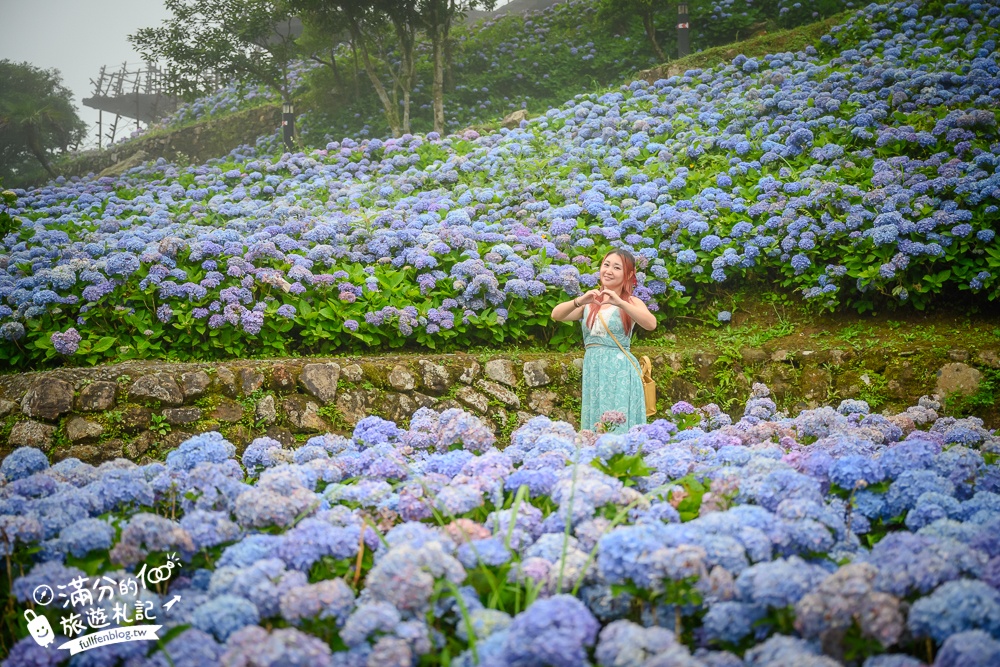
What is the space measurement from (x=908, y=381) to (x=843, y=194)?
4.74 feet

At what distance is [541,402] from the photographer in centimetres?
422

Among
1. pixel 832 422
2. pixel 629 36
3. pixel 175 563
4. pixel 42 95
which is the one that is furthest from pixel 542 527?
pixel 629 36

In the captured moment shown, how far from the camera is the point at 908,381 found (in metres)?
4.10

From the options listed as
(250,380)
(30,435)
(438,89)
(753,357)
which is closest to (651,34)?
(438,89)

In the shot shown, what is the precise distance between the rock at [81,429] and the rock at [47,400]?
0.07 m

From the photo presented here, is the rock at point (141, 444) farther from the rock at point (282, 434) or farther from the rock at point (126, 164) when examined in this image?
the rock at point (126, 164)

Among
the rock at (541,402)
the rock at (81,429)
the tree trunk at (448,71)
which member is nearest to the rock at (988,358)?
the rock at (541,402)

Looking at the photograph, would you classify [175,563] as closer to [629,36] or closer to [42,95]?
[42,95]

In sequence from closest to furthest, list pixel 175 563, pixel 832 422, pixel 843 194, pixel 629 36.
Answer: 1. pixel 175 563
2. pixel 832 422
3. pixel 843 194
4. pixel 629 36

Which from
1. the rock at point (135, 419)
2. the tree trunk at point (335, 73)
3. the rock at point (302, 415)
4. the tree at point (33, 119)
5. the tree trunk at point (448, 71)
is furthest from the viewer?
the tree trunk at point (448, 71)

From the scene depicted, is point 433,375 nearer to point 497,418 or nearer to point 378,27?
point 497,418

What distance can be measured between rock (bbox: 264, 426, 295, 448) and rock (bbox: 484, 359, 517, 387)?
1145mm

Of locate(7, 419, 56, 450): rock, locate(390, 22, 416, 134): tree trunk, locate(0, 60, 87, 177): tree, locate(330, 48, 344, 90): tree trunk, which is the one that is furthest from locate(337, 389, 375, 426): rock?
locate(330, 48, 344, 90): tree trunk

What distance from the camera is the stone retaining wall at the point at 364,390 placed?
3.53 meters
